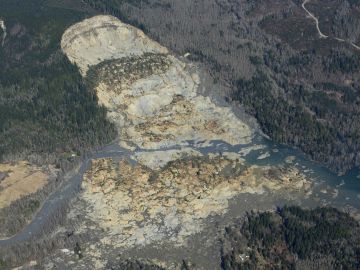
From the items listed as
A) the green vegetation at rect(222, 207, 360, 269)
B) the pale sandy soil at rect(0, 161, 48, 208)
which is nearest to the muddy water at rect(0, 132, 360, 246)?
the pale sandy soil at rect(0, 161, 48, 208)

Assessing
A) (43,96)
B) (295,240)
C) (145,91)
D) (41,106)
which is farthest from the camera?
(145,91)

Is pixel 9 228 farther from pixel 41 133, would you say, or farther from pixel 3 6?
pixel 3 6

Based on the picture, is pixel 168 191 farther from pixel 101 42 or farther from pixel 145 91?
pixel 101 42

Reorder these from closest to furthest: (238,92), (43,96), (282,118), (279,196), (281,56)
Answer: (279,196), (282,118), (43,96), (238,92), (281,56)

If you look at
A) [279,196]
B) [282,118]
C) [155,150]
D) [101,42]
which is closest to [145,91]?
[101,42]

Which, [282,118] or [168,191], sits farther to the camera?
[282,118]

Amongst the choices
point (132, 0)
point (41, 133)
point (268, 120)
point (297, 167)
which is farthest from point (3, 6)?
point (297, 167)

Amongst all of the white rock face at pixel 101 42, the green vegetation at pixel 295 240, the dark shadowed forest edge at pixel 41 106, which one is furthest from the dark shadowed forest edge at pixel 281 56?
the dark shadowed forest edge at pixel 41 106

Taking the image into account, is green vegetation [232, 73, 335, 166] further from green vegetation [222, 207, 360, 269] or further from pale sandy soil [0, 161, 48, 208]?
pale sandy soil [0, 161, 48, 208]
